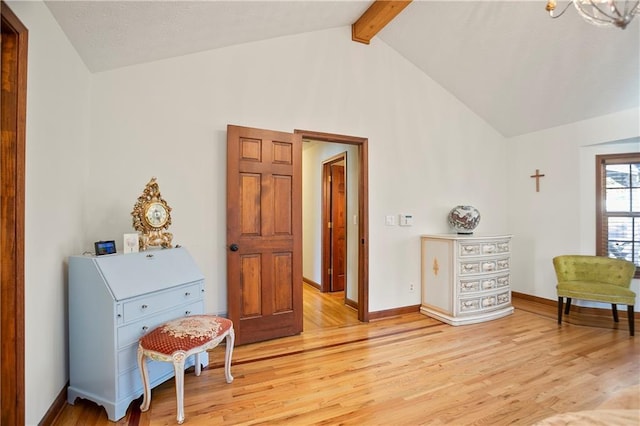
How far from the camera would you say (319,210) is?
5258 mm

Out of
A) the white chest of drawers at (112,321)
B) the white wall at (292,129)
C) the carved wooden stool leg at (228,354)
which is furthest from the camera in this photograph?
the white wall at (292,129)

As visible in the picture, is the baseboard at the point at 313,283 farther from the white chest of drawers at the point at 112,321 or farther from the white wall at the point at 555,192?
the white chest of drawers at the point at 112,321

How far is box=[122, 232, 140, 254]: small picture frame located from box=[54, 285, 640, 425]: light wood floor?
3.18 feet

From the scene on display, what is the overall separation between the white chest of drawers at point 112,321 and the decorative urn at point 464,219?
128 inches

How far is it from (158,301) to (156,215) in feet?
2.07

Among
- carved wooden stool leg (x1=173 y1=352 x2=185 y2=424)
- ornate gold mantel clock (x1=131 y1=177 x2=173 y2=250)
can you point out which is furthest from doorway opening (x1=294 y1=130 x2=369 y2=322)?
carved wooden stool leg (x1=173 y1=352 x2=185 y2=424)

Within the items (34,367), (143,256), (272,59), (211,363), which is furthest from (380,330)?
(272,59)

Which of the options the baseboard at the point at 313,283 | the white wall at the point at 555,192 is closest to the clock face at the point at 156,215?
the baseboard at the point at 313,283

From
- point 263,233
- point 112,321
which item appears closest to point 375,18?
point 263,233

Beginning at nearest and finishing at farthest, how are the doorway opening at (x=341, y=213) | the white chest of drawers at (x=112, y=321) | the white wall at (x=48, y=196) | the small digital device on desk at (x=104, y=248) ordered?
the white wall at (x=48, y=196)
the white chest of drawers at (x=112, y=321)
the small digital device on desk at (x=104, y=248)
the doorway opening at (x=341, y=213)

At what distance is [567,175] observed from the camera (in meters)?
4.05

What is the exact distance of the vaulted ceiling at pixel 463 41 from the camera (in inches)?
83.5

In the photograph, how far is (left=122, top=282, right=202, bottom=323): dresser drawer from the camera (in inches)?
75.4

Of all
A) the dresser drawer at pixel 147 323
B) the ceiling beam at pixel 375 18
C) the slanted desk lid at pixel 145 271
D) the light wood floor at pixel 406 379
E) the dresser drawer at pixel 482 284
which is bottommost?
the light wood floor at pixel 406 379
